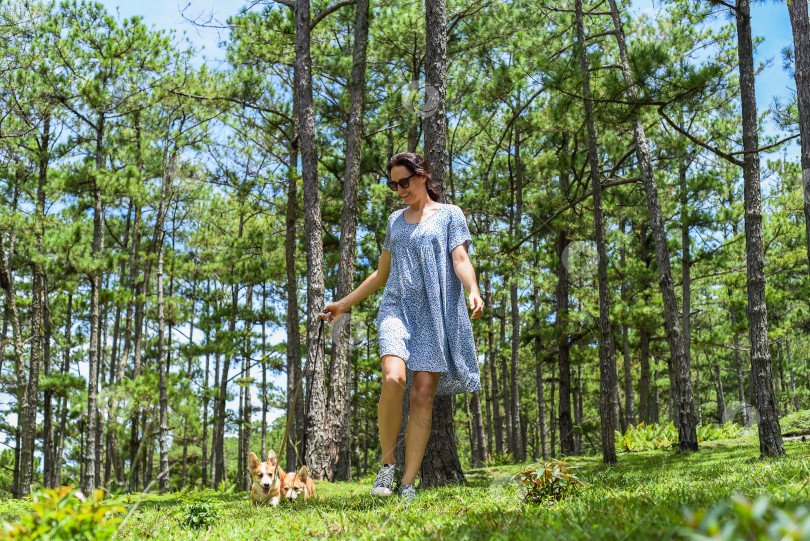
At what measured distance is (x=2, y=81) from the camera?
13.2 m

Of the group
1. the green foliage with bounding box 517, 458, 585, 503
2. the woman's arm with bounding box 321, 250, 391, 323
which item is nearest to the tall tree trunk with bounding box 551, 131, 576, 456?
the woman's arm with bounding box 321, 250, 391, 323

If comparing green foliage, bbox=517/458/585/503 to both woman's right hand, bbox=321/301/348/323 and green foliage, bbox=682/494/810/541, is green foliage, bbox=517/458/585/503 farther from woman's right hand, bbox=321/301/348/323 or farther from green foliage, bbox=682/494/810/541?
green foliage, bbox=682/494/810/541

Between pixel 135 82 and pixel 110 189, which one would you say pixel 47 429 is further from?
pixel 135 82

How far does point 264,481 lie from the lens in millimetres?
4996

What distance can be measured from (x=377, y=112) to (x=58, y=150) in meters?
8.07

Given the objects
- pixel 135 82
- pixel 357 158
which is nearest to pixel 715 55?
pixel 357 158

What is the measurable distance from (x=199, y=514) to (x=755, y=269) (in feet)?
19.6

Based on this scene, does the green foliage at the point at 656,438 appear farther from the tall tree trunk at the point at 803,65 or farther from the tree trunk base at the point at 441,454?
the tree trunk base at the point at 441,454

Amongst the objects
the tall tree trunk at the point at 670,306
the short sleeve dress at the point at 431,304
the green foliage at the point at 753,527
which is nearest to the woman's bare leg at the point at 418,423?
the short sleeve dress at the point at 431,304

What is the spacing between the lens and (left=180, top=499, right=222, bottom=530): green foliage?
2.87 meters

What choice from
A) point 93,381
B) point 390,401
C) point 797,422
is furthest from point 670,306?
point 93,381

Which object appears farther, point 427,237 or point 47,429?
point 47,429

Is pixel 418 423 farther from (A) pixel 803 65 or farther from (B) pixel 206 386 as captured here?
(B) pixel 206 386

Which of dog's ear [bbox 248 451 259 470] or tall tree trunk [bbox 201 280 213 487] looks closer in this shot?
dog's ear [bbox 248 451 259 470]
